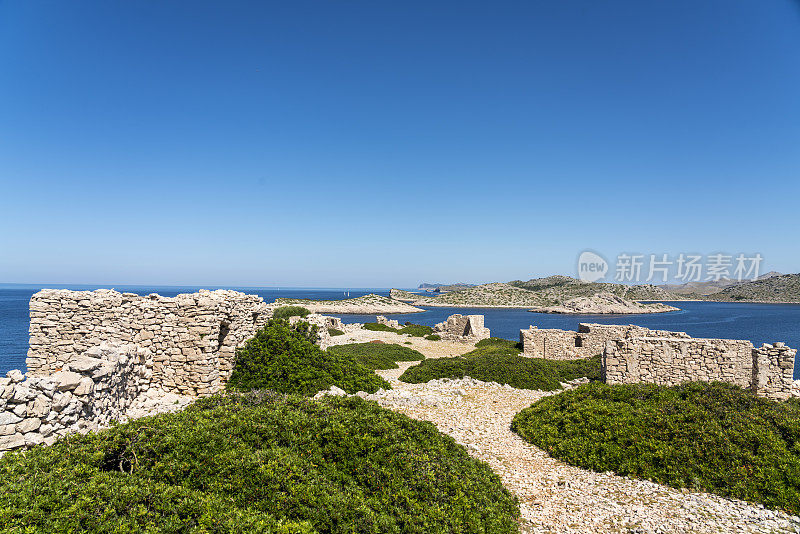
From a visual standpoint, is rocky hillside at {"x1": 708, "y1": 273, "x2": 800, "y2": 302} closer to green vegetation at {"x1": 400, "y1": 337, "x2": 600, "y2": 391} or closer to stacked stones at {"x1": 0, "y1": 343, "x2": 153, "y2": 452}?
green vegetation at {"x1": 400, "y1": 337, "x2": 600, "y2": 391}

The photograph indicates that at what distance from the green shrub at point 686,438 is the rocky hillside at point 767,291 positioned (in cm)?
19905

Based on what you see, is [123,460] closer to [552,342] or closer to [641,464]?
[641,464]

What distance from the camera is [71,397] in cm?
658

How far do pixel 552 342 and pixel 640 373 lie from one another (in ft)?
33.0

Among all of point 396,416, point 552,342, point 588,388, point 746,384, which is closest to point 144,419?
point 396,416

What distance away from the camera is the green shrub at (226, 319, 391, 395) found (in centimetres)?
1099

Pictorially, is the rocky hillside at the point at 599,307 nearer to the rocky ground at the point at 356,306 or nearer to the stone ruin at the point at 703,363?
the rocky ground at the point at 356,306

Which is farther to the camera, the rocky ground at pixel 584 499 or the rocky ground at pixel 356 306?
the rocky ground at pixel 356 306

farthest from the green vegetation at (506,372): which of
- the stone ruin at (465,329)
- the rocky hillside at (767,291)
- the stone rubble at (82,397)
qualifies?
the rocky hillside at (767,291)

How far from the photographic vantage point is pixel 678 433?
7895 millimetres

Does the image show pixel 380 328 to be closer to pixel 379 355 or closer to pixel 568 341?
pixel 379 355

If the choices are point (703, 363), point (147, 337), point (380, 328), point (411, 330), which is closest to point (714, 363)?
point (703, 363)

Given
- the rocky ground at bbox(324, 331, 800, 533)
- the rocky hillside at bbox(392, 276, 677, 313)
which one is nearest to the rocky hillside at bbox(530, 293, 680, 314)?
the rocky hillside at bbox(392, 276, 677, 313)

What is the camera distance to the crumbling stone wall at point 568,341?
75.6 feet
